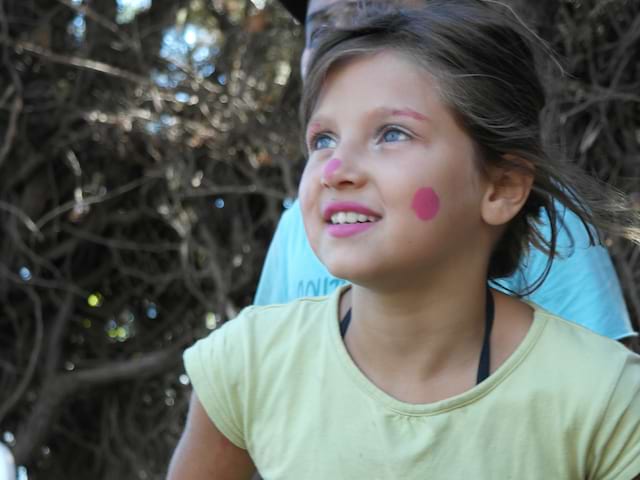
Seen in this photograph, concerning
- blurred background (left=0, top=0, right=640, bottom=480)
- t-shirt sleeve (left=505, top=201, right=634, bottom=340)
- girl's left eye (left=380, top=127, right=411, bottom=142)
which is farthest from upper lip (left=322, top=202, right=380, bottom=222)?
blurred background (left=0, top=0, right=640, bottom=480)

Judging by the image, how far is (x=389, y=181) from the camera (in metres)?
1.31

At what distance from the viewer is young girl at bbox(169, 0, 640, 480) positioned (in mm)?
1295

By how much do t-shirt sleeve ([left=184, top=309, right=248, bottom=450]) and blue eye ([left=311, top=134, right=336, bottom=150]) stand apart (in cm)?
34

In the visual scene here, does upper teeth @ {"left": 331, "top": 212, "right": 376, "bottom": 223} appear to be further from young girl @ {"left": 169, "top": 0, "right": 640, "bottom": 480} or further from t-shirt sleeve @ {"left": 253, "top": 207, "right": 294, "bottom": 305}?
t-shirt sleeve @ {"left": 253, "top": 207, "right": 294, "bottom": 305}

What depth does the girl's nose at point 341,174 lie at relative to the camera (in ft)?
4.32

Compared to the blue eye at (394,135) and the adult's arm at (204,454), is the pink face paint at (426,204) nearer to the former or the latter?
the blue eye at (394,135)

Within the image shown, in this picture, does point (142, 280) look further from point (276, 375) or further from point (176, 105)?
point (276, 375)

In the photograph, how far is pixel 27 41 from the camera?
359cm

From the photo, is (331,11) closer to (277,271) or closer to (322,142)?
(277,271)

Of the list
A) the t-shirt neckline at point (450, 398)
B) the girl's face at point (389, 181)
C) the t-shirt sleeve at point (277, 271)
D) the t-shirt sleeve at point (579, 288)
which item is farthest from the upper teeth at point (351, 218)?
the t-shirt sleeve at point (277, 271)

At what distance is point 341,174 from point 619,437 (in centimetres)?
54

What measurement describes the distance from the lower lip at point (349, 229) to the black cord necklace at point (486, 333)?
0.23 m

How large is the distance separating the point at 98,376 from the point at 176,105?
1139 mm

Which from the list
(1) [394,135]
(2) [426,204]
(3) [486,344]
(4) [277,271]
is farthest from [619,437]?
(4) [277,271]
